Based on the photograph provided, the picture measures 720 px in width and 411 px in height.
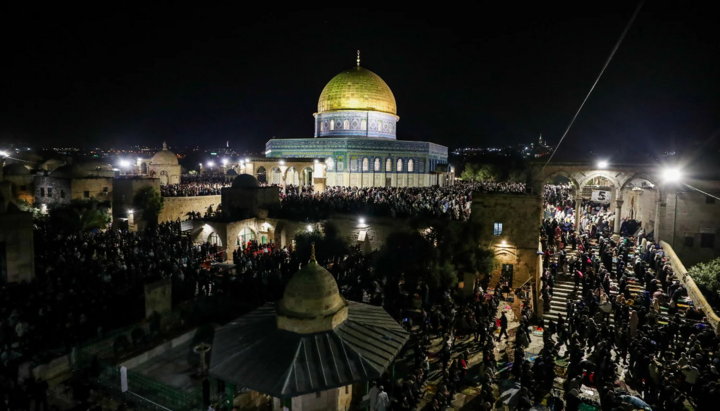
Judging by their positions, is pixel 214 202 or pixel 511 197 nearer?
pixel 511 197

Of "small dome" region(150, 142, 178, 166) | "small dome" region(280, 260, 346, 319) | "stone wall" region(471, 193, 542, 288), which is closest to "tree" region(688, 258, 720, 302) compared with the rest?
"stone wall" region(471, 193, 542, 288)

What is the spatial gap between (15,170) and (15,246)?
58.8 ft

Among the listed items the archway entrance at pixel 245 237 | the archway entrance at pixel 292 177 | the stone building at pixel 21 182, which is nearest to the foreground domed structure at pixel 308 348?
the archway entrance at pixel 245 237

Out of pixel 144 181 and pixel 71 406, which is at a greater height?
pixel 144 181

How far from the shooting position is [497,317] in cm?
1196

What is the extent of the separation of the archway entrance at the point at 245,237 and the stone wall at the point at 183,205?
616 cm

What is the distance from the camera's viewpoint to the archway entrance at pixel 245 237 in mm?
19312

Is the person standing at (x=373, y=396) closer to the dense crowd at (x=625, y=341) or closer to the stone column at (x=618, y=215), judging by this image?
the dense crowd at (x=625, y=341)

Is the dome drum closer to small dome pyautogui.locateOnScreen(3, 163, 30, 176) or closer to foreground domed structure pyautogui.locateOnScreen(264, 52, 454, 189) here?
foreground domed structure pyautogui.locateOnScreen(264, 52, 454, 189)

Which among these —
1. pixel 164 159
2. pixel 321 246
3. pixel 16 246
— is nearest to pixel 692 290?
pixel 321 246

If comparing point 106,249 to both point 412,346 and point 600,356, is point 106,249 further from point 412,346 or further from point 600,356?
point 600,356

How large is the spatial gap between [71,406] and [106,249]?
9.40 metres

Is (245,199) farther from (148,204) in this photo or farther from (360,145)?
(360,145)

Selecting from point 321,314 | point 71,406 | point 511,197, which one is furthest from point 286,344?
point 511,197
